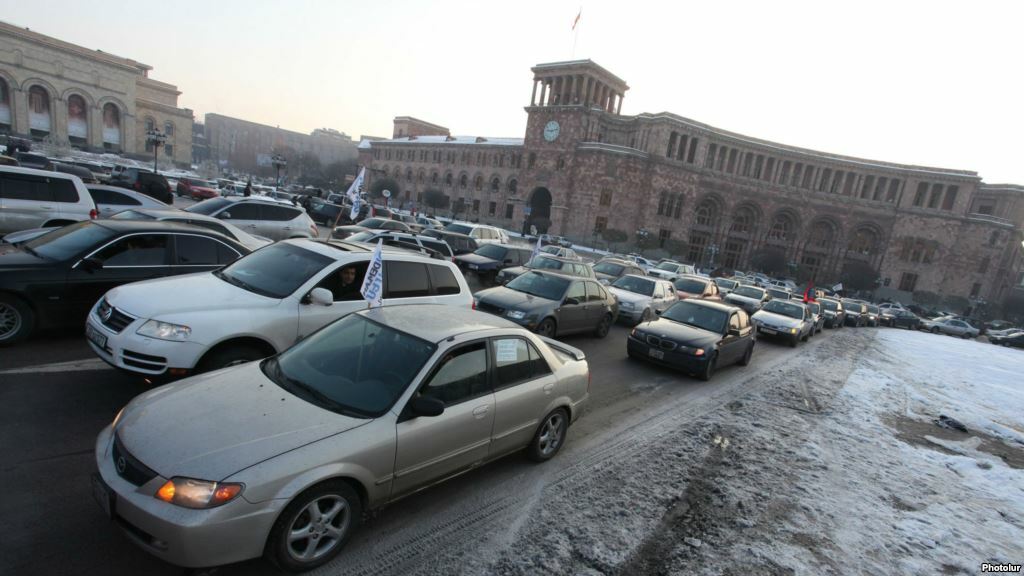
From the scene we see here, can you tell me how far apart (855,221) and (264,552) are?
75623mm

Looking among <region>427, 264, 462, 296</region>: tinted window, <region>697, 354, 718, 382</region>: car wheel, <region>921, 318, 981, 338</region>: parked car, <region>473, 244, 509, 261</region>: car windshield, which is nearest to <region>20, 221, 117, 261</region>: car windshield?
<region>427, 264, 462, 296</region>: tinted window

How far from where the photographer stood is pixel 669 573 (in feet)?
12.3

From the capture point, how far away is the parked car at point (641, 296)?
13844mm

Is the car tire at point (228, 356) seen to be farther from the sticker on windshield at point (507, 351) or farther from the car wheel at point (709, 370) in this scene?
the car wheel at point (709, 370)

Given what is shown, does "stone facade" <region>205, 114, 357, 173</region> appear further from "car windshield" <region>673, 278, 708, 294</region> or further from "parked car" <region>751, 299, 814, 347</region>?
"parked car" <region>751, 299, 814, 347</region>

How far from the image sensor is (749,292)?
21484mm

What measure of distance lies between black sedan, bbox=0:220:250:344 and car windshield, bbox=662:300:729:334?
9405mm

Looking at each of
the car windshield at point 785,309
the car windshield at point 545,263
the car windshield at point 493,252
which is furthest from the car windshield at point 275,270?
the car windshield at point 785,309

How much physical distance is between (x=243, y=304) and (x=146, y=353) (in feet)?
3.26

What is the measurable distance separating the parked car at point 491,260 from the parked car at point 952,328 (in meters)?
39.9

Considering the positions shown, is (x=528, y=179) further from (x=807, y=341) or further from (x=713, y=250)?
(x=807, y=341)

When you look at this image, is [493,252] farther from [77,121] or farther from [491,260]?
[77,121]

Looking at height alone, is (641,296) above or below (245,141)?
below

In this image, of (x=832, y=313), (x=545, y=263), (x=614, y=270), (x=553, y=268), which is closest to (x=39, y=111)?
(x=545, y=263)
